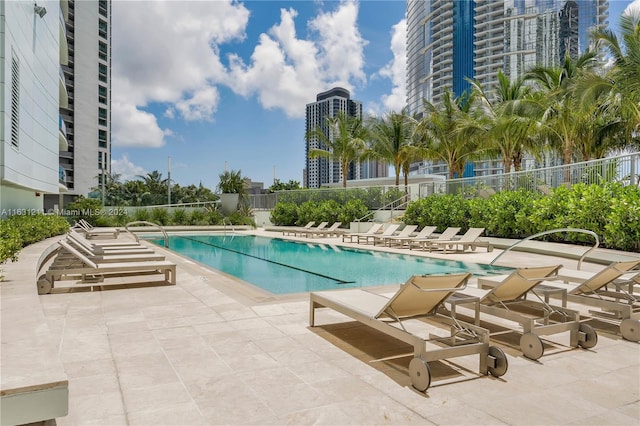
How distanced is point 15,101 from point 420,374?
555 inches

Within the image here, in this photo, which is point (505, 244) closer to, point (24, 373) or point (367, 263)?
point (367, 263)

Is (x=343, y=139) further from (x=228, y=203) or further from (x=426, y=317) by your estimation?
(x=426, y=317)

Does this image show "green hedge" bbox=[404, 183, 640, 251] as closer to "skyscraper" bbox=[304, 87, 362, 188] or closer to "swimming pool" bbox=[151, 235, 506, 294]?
"swimming pool" bbox=[151, 235, 506, 294]

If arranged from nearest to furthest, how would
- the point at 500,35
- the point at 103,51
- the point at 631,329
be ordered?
the point at 631,329, the point at 103,51, the point at 500,35

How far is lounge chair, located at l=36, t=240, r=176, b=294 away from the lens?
6840mm

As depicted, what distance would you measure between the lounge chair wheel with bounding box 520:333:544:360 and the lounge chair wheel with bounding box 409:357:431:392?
1.32 meters

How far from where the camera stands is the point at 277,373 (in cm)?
356

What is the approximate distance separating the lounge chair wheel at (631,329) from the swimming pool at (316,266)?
186 inches

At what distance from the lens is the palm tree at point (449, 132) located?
2620 cm

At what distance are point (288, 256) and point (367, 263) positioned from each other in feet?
10.1

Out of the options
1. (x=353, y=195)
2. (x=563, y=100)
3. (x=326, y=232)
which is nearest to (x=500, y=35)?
(x=563, y=100)

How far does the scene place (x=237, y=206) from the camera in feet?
103

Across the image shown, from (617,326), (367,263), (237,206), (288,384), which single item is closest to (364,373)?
(288,384)

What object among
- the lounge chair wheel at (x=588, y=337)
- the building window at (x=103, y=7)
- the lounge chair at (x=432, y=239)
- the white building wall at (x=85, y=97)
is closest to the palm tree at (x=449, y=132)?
the lounge chair at (x=432, y=239)
